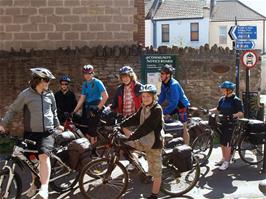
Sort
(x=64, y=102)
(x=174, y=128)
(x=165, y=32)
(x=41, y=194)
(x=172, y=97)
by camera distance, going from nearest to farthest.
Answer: (x=41, y=194) → (x=174, y=128) → (x=172, y=97) → (x=64, y=102) → (x=165, y=32)

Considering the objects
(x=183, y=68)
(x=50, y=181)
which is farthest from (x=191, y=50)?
(x=50, y=181)

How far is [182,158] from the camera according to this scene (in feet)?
19.8

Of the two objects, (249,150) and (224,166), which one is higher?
(249,150)

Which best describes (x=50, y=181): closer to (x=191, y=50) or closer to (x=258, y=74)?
(x=191, y=50)

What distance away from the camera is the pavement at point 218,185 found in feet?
20.6

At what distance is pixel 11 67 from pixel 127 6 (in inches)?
128

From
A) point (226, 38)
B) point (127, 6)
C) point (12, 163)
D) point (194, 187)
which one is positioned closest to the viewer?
point (12, 163)

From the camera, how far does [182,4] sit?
40375mm

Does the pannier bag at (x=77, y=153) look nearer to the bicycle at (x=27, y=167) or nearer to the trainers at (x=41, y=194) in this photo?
the bicycle at (x=27, y=167)

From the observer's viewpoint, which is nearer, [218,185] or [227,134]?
[218,185]

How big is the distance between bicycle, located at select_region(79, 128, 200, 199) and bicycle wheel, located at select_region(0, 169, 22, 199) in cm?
79

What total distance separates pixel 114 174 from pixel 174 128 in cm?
147

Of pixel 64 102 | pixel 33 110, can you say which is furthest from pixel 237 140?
pixel 33 110

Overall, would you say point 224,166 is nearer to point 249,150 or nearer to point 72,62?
point 249,150
